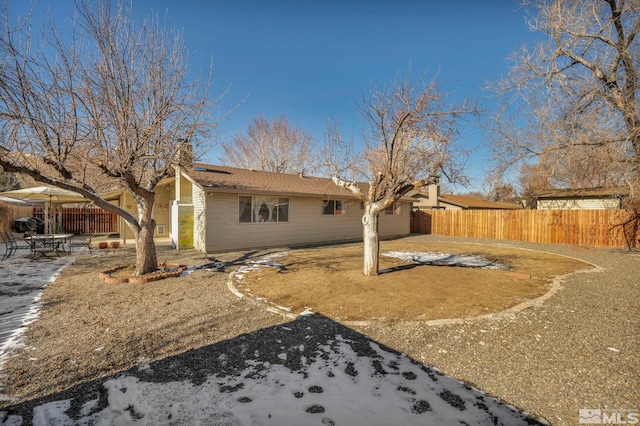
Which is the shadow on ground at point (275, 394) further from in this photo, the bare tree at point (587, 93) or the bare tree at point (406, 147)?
the bare tree at point (587, 93)

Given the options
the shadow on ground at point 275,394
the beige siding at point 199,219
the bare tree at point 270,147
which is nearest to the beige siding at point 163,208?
the beige siding at point 199,219

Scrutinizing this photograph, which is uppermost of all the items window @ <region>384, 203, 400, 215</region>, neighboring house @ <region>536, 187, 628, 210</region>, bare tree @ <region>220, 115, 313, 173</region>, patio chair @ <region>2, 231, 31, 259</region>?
bare tree @ <region>220, 115, 313, 173</region>

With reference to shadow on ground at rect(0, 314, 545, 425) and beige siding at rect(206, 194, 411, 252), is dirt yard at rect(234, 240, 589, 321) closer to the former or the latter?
shadow on ground at rect(0, 314, 545, 425)

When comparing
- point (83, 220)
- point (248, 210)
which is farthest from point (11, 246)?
point (83, 220)

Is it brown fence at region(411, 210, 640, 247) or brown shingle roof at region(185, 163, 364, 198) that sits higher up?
brown shingle roof at region(185, 163, 364, 198)

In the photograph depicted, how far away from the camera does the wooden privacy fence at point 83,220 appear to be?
17.6 metres

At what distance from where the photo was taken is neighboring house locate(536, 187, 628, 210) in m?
17.4

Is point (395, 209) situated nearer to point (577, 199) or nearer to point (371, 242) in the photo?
point (577, 199)

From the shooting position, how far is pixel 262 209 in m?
12.4

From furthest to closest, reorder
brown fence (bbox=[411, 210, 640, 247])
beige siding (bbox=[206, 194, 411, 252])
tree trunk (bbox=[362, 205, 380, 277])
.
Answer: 1. brown fence (bbox=[411, 210, 640, 247])
2. beige siding (bbox=[206, 194, 411, 252])
3. tree trunk (bbox=[362, 205, 380, 277])

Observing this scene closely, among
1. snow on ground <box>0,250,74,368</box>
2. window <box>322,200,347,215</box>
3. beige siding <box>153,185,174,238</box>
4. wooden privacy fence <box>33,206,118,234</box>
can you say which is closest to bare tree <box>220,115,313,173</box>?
window <box>322,200,347,215</box>

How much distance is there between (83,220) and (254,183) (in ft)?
44.3

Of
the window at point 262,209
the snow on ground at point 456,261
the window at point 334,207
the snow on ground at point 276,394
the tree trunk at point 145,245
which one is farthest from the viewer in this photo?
the window at point 334,207

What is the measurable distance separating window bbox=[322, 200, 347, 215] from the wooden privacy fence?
1459 centimetres
